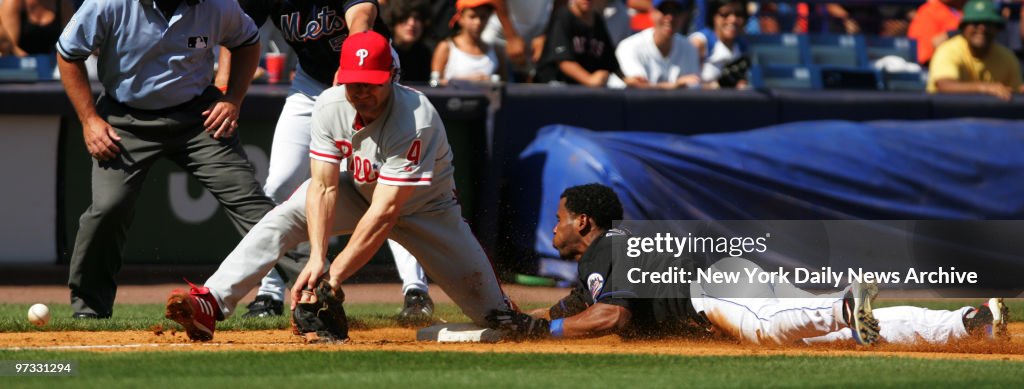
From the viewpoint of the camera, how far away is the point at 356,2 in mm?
7188

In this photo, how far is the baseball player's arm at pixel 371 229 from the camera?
19.6 feet

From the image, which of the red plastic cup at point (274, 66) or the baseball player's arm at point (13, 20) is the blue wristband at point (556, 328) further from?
the baseball player's arm at point (13, 20)

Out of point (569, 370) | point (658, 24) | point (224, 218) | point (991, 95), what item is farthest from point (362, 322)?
point (991, 95)

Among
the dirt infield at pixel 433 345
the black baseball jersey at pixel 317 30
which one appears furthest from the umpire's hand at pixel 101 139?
the black baseball jersey at pixel 317 30

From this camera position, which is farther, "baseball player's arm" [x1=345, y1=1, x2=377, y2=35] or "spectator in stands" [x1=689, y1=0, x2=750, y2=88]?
"spectator in stands" [x1=689, y1=0, x2=750, y2=88]

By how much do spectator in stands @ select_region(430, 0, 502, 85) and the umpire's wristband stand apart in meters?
4.99

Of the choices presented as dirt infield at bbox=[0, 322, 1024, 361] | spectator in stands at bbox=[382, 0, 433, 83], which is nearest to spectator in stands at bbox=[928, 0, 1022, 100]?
spectator in stands at bbox=[382, 0, 433, 83]

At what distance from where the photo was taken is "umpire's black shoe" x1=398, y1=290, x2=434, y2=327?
7816 millimetres

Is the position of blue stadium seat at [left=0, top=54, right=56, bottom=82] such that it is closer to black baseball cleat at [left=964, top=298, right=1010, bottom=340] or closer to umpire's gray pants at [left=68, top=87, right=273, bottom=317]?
umpire's gray pants at [left=68, top=87, right=273, bottom=317]

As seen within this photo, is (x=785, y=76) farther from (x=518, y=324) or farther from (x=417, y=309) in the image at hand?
(x=518, y=324)

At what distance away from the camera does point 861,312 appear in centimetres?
637

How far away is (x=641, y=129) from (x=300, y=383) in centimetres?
643

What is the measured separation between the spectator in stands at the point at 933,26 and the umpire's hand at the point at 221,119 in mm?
8124

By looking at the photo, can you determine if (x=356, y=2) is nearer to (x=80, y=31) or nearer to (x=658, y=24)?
(x=80, y=31)
